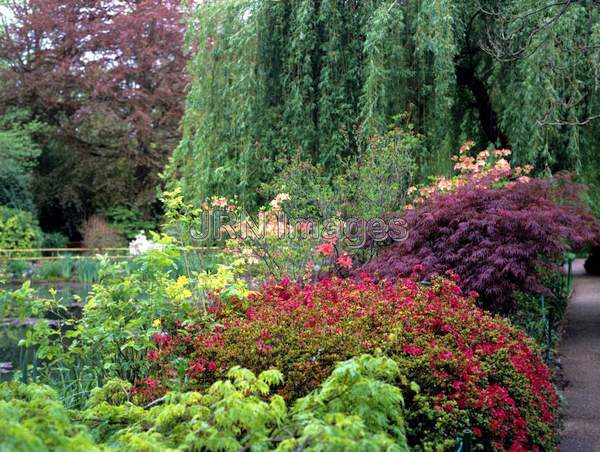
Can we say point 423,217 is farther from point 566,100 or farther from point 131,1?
point 131,1

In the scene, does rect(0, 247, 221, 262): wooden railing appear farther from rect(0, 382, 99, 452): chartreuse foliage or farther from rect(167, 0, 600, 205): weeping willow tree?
rect(0, 382, 99, 452): chartreuse foliage

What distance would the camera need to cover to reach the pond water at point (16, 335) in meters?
6.93

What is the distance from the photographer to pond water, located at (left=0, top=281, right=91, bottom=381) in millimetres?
6930

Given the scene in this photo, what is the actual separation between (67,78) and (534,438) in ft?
60.0

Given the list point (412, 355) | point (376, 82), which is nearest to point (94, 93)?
point (376, 82)

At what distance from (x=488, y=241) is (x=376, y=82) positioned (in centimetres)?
392

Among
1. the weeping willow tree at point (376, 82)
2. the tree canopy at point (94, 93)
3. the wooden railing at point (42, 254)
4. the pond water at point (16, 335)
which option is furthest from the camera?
the tree canopy at point (94, 93)

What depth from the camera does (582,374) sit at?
6.02 meters

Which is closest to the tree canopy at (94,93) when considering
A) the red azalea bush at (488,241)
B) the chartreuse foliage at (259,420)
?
the red azalea bush at (488,241)

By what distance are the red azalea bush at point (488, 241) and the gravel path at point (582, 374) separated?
0.86 m

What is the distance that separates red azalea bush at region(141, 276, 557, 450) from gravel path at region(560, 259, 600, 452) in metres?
0.53

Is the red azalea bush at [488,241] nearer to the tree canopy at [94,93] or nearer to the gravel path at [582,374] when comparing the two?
the gravel path at [582,374]

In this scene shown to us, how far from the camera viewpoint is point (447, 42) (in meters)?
8.56

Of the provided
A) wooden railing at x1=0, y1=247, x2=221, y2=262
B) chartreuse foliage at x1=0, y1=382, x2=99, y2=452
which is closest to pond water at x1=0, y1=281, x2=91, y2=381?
wooden railing at x1=0, y1=247, x2=221, y2=262
